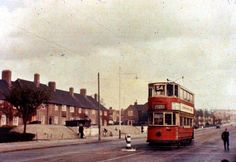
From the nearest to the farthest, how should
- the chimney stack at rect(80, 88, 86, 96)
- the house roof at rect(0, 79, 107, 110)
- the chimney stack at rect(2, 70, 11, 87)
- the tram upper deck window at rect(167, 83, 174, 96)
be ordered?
the tram upper deck window at rect(167, 83, 174, 96) → the chimney stack at rect(2, 70, 11, 87) → the house roof at rect(0, 79, 107, 110) → the chimney stack at rect(80, 88, 86, 96)

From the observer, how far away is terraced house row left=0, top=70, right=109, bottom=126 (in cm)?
6685

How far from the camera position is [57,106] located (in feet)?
273

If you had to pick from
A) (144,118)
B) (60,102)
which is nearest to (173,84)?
(60,102)

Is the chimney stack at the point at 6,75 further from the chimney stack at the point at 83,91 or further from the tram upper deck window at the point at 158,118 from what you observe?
the tram upper deck window at the point at 158,118

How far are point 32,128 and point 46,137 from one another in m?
3.60

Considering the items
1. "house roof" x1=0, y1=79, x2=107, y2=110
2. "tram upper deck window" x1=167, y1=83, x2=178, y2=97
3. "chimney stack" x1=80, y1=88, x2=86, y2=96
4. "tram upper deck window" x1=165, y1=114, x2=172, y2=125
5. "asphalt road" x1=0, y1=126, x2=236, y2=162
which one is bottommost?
"asphalt road" x1=0, y1=126, x2=236, y2=162

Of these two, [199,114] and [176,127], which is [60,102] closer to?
[176,127]

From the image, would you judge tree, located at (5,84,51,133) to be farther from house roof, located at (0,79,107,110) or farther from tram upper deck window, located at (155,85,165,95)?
house roof, located at (0,79,107,110)

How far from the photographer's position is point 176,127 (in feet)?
95.2

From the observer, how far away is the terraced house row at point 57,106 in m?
66.8

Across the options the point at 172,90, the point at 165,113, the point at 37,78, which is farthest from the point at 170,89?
the point at 37,78

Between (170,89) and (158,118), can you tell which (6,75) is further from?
(170,89)

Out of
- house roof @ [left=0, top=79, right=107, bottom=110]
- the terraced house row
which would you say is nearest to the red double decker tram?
the terraced house row

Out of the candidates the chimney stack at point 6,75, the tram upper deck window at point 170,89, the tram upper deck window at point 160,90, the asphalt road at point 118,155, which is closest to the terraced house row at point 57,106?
the chimney stack at point 6,75
